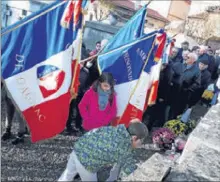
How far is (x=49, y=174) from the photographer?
13.1 feet

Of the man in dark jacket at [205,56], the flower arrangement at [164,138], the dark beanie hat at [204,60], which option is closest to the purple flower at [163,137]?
the flower arrangement at [164,138]

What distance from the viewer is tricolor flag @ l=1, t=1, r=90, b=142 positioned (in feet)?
11.5

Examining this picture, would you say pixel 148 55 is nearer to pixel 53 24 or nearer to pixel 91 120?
pixel 91 120

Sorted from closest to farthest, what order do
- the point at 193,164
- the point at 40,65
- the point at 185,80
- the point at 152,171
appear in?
the point at 152,171
the point at 193,164
the point at 40,65
the point at 185,80

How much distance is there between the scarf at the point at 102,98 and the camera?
4.36 m

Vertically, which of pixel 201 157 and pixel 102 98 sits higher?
pixel 201 157

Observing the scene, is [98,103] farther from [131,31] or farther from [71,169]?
[131,31]

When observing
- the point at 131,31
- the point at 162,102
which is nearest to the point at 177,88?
the point at 162,102

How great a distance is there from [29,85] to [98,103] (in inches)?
43.4

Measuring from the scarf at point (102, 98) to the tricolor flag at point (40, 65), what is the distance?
626 millimetres

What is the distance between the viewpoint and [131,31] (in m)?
5.42

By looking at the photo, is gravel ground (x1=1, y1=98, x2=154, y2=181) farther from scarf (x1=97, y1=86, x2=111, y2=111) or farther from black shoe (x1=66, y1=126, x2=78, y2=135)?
scarf (x1=97, y1=86, x2=111, y2=111)

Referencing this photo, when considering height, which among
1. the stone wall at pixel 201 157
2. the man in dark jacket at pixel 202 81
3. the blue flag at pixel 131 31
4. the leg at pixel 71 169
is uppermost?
the blue flag at pixel 131 31

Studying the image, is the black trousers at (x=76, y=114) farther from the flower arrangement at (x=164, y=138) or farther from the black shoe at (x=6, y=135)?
the flower arrangement at (x=164, y=138)
